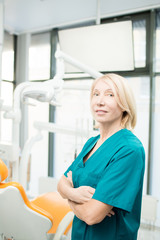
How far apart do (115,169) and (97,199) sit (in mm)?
137

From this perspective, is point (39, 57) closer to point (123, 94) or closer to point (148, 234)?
point (123, 94)

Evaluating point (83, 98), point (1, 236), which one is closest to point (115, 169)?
point (1, 236)

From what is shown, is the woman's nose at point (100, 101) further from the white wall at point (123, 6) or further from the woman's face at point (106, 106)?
the white wall at point (123, 6)

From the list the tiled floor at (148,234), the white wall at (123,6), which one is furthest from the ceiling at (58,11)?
the tiled floor at (148,234)

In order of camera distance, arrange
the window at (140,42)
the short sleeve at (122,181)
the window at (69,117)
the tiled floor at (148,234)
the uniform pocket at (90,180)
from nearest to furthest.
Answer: the short sleeve at (122,181)
the uniform pocket at (90,180)
the tiled floor at (148,234)
the window at (140,42)
the window at (69,117)

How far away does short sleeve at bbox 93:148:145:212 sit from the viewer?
0.81m

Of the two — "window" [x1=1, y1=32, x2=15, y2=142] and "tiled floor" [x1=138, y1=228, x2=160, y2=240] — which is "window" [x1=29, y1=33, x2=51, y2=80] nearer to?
"window" [x1=1, y1=32, x2=15, y2=142]

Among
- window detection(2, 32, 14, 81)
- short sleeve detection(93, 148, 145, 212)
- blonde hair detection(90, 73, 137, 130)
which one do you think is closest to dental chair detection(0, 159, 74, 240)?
short sleeve detection(93, 148, 145, 212)

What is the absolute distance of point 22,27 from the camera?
3.23 m

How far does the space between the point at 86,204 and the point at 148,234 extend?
192cm

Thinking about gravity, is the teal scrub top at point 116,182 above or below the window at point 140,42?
below

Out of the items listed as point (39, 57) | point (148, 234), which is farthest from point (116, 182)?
point (39, 57)

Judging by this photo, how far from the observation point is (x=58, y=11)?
106 inches

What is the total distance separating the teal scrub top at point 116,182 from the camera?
82cm
